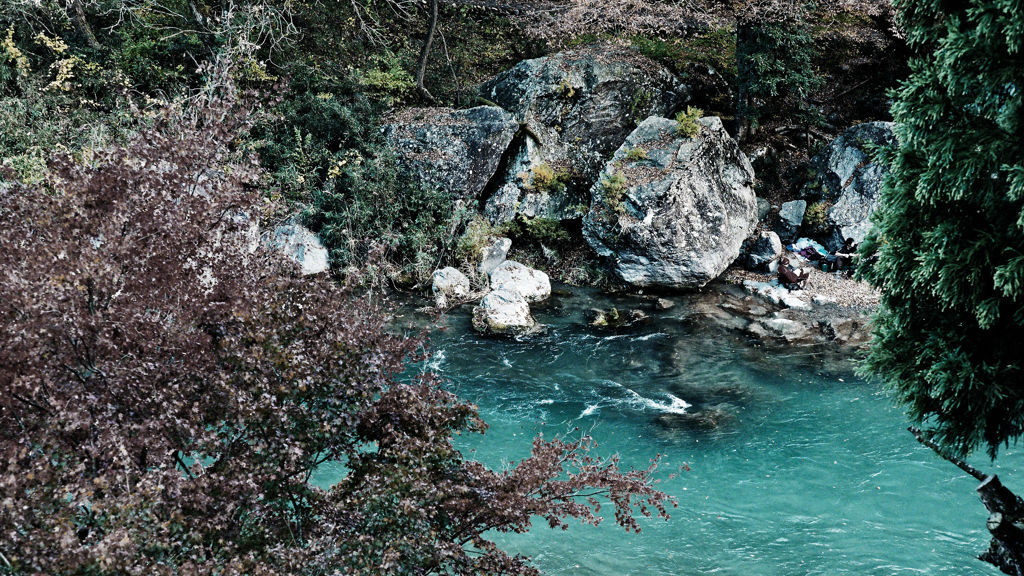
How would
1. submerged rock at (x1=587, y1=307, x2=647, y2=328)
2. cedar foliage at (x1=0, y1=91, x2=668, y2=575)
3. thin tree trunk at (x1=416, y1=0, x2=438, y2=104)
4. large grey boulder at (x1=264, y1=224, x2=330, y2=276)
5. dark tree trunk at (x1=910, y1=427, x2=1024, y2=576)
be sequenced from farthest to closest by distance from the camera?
thin tree trunk at (x1=416, y1=0, x2=438, y2=104) → large grey boulder at (x1=264, y1=224, x2=330, y2=276) → submerged rock at (x1=587, y1=307, x2=647, y2=328) → dark tree trunk at (x1=910, y1=427, x2=1024, y2=576) → cedar foliage at (x1=0, y1=91, x2=668, y2=575)

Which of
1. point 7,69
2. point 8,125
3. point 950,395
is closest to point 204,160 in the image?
point 950,395

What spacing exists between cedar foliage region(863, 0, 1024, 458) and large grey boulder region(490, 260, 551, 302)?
963 centimetres

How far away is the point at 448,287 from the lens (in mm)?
15461

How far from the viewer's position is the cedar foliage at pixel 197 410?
408cm

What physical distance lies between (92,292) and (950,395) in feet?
23.9

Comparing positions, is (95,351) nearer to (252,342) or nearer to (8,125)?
(252,342)

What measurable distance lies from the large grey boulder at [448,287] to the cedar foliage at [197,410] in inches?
366

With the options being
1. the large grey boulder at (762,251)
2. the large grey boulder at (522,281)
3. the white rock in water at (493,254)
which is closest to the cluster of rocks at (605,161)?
the large grey boulder at (762,251)

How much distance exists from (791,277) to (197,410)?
14.0m

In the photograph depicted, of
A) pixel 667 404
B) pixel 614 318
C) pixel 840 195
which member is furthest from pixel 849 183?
pixel 667 404

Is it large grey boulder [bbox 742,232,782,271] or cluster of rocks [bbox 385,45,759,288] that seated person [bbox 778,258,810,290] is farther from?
cluster of rocks [bbox 385,45,759,288]

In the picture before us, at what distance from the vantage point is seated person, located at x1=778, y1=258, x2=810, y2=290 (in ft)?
50.0

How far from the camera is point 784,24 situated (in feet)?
55.6

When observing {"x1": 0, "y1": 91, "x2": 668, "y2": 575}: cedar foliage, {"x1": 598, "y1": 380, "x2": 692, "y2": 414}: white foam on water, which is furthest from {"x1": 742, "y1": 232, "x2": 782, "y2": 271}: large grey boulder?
{"x1": 0, "y1": 91, "x2": 668, "y2": 575}: cedar foliage
